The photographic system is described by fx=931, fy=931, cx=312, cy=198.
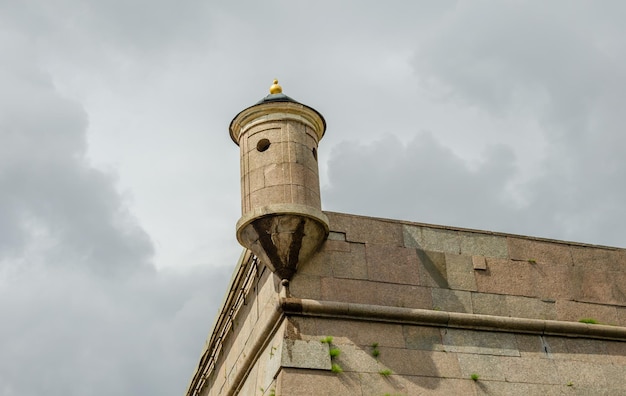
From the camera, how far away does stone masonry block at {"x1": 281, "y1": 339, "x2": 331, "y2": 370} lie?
10008 mm

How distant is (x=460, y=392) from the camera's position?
1038cm

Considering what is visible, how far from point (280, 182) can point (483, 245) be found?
2.77 meters

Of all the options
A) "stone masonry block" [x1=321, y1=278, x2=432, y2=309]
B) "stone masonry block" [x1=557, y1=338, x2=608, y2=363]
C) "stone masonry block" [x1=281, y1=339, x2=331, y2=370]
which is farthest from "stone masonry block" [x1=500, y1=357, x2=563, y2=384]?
"stone masonry block" [x1=281, y1=339, x2=331, y2=370]

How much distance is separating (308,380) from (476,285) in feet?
8.70

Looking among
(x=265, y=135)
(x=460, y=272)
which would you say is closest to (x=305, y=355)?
(x=460, y=272)

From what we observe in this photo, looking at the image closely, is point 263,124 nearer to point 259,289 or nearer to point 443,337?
point 259,289

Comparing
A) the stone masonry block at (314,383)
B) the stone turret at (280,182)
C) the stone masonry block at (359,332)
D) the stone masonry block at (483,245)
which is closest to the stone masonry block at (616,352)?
the stone masonry block at (483,245)

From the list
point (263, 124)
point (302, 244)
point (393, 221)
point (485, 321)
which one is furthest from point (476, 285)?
point (263, 124)

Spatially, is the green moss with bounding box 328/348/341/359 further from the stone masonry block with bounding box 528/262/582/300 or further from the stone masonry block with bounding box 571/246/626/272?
the stone masonry block with bounding box 571/246/626/272

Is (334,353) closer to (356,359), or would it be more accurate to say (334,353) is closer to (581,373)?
(356,359)

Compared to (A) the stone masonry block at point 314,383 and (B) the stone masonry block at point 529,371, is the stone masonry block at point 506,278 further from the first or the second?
(A) the stone masonry block at point 314,383

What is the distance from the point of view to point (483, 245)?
464 inches

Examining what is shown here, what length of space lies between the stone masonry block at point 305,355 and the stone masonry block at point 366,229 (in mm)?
1577

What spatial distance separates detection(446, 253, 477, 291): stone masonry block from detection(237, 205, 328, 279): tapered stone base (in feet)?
5.91
